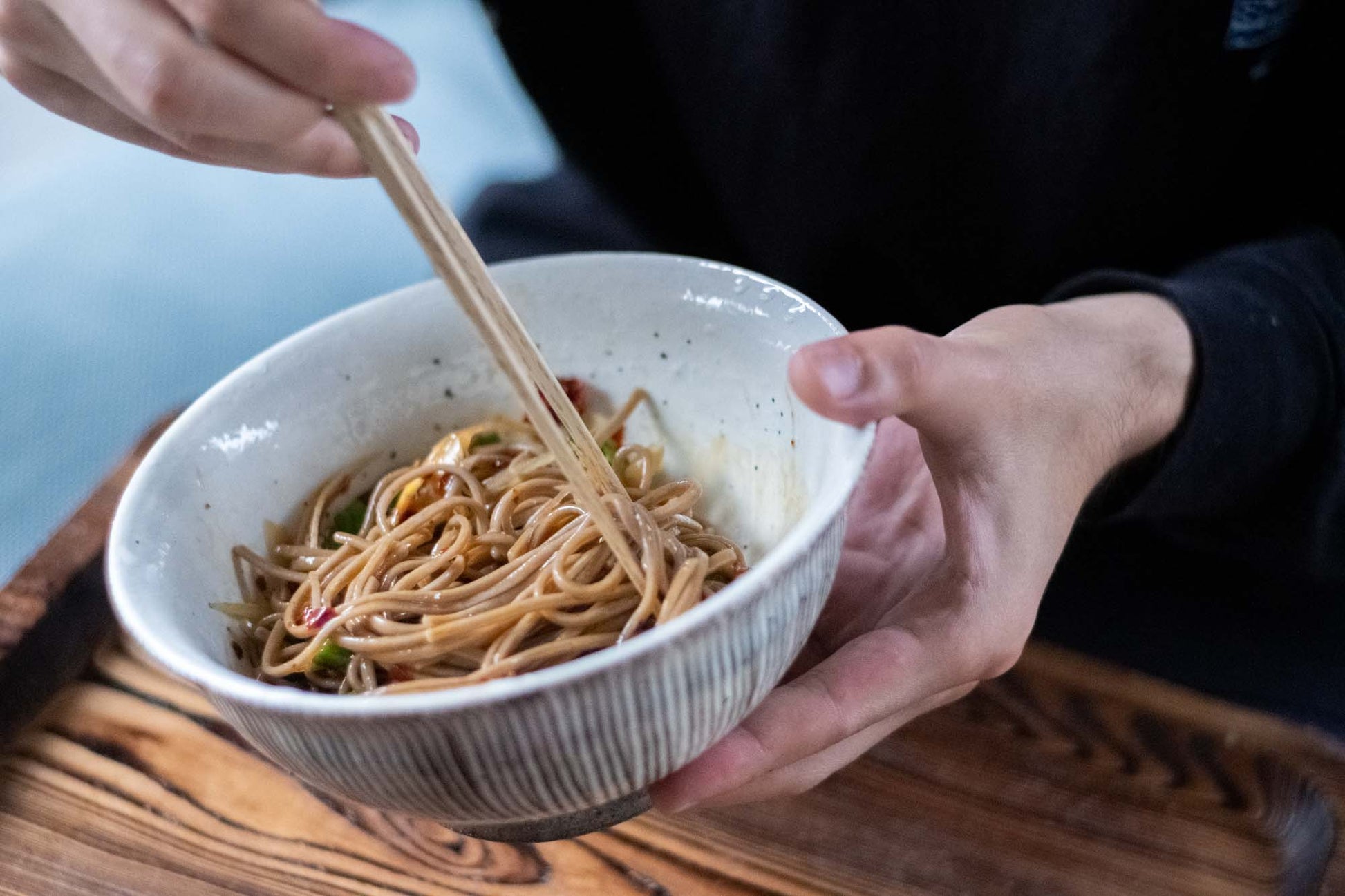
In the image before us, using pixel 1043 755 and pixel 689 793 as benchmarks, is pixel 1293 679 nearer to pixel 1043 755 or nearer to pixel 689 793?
pixel 1043 755

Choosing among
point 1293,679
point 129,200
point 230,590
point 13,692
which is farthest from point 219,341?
point 1293,679

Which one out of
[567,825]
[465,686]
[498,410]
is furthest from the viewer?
[498,410]

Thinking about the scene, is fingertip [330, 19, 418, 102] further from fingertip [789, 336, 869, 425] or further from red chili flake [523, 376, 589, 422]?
red chili flake [523, 376, 589, 422]

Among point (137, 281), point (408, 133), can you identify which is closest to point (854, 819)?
point (408, 133)

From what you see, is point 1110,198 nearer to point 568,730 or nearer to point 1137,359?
point 1137,359

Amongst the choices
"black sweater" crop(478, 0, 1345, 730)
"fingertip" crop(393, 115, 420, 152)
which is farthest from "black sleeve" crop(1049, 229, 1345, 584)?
"fingertip" crop(393, 115, 420, 152)
